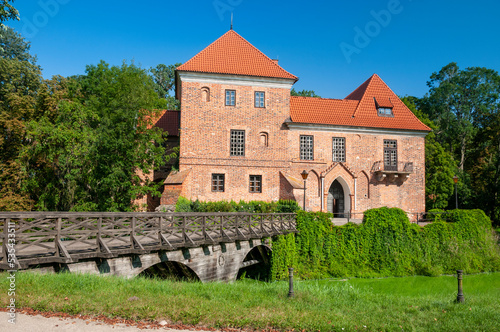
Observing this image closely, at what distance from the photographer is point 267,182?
84.6 feet

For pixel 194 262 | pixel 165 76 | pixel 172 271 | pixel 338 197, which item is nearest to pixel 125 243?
pixel 194 262

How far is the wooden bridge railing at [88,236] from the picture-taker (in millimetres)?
8094

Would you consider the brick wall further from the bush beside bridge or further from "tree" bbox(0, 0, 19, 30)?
"tree" bbox(0, 0, 19, 30)

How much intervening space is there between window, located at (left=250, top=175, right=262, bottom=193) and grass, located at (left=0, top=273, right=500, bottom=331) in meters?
16.4

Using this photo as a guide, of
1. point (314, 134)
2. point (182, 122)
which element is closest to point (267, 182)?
point (314, 134)

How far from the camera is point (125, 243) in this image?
10.6 metres

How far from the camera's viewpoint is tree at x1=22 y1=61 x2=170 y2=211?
70.2 ft

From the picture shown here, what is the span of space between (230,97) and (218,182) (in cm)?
617

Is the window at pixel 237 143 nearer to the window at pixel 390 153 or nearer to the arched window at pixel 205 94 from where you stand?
the arched window at pixel 205 94

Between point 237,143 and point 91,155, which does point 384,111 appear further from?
point 91,155

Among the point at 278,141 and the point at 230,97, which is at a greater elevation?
the point at 230,97

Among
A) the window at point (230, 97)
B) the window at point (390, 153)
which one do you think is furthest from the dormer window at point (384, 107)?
the window at point (230, 97)

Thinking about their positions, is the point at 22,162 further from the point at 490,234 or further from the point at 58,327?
the point at 490,234

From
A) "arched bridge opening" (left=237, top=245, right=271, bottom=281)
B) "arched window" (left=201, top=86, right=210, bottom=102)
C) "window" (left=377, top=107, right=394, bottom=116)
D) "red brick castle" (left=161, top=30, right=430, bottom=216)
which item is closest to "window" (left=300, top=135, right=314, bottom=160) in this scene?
"red brick castle" (left=161, top=30, right=430, bottom=216)
